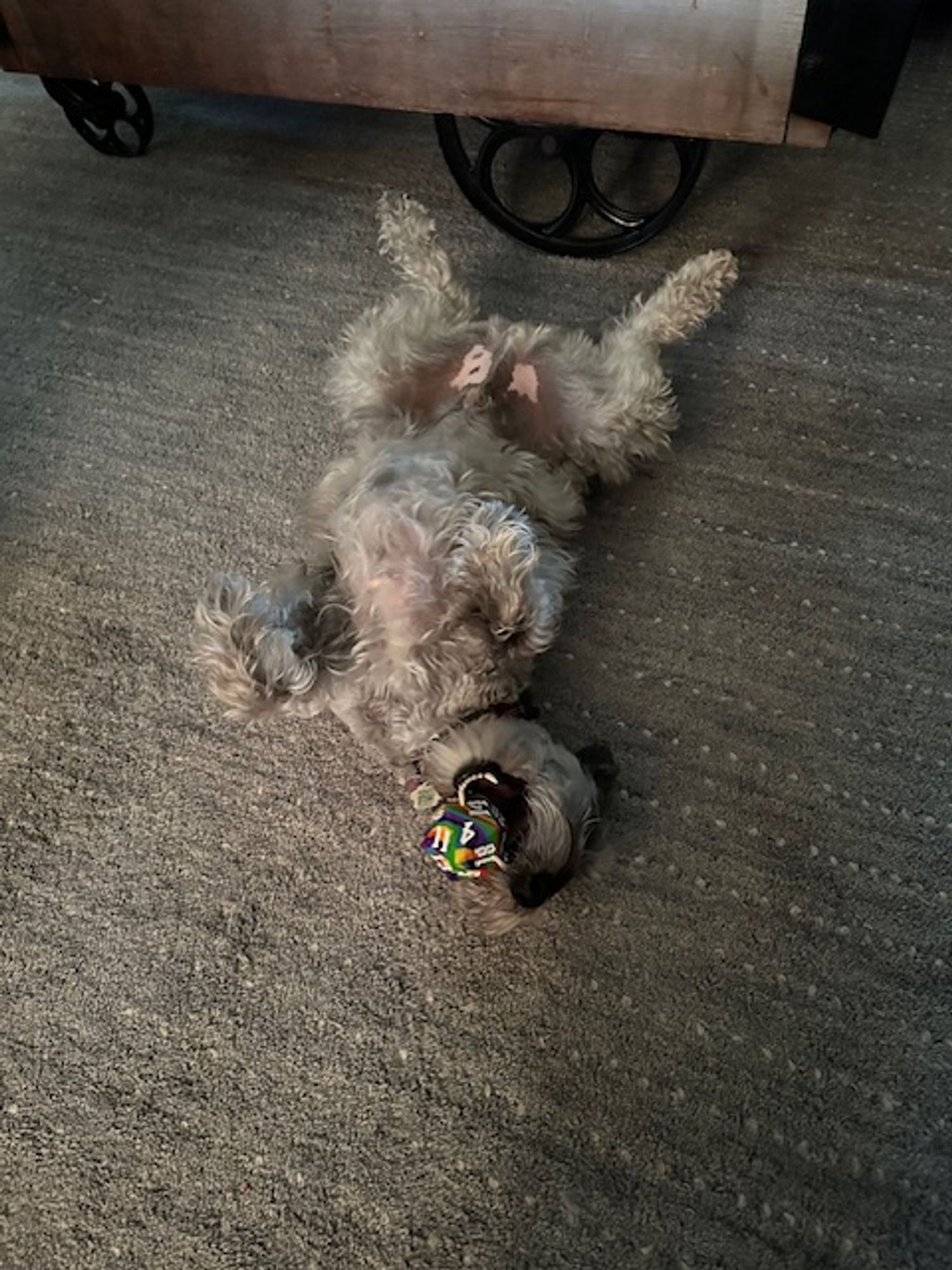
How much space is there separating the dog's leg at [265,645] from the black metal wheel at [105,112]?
1.36 m

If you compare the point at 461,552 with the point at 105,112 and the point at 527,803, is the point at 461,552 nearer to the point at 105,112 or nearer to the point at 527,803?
the point at 527,803

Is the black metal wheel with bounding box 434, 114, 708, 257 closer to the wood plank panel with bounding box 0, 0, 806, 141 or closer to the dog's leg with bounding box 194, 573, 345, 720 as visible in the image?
the wood plank panel with bounding box 0, 0, 806, 141

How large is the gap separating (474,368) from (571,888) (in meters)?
0.77

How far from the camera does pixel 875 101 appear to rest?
1502 millimetres

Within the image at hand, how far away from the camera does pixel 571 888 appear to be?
136cm

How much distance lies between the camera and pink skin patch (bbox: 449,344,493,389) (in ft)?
5.16

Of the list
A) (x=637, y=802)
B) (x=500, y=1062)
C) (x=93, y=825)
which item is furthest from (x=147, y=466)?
(x=500, y=1062)

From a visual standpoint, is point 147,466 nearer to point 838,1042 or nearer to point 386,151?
point 386,151

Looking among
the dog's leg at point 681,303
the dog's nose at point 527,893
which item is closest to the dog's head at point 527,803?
the dog's nose at point 527,893

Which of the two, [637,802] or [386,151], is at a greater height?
[386,151]

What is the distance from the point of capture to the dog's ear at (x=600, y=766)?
1330mm

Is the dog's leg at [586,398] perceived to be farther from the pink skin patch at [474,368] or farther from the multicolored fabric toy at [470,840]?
the multicolored fabric toy at [470,840]

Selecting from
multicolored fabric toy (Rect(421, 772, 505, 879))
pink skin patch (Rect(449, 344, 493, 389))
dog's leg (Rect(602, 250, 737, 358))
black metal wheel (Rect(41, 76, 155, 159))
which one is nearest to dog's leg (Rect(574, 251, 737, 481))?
dog's leg (Rect(602, 250, 737, 358))

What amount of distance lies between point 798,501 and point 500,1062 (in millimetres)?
925
